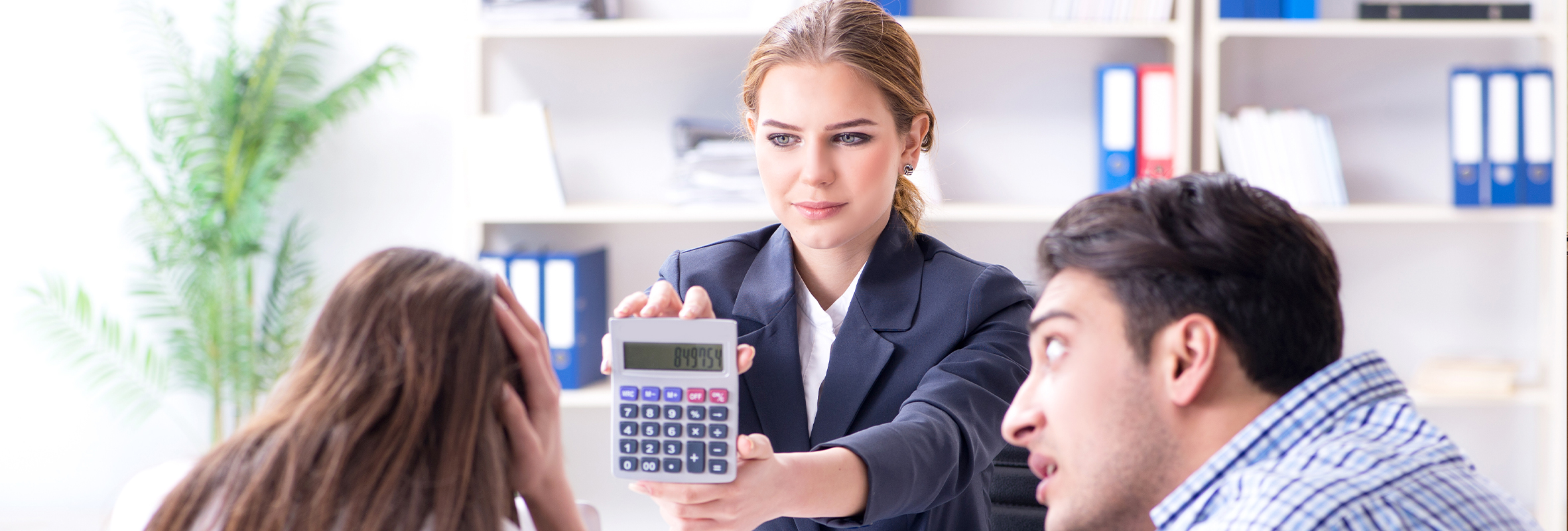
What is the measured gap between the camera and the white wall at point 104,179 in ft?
9.07

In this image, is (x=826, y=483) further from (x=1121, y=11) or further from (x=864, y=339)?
(x=1121, y=11)

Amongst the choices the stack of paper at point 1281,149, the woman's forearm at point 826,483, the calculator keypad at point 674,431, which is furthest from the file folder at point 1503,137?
the calculator keypad at point 674,431

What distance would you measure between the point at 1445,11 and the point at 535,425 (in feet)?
8.16

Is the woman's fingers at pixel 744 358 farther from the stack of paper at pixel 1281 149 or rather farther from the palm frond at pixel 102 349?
the palm frond at pixel 102 349

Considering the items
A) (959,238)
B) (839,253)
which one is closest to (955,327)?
(839,253)

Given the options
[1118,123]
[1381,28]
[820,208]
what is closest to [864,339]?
[820,208]

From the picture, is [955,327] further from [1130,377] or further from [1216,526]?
[1216,526]

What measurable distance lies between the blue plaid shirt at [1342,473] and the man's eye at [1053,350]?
141 mm

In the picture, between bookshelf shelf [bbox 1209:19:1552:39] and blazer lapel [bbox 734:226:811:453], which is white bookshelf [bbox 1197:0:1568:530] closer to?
bookshelf shelf [bbox 1209:19:1552:39]

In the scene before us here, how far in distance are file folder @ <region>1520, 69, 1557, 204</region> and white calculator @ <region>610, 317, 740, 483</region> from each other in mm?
2312

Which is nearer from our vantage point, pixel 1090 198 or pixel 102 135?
pixel 1090 198

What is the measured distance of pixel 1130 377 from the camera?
84cm

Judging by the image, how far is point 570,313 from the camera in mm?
2471

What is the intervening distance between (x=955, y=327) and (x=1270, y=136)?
1.72 m
